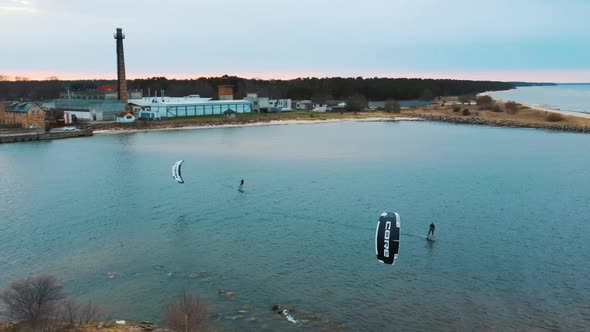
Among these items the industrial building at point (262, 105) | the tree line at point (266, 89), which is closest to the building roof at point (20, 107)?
the industrial building at point (262, 105)

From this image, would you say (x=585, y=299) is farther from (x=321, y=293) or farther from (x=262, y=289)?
(x=262, y=289)

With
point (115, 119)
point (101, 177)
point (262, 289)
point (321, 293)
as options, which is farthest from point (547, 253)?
point (115, 119)

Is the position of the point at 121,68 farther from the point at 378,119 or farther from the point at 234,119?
the point at 378,119

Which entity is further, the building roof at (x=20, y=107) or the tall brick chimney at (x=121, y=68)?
the tall brick chimney at (x=121, y=68)

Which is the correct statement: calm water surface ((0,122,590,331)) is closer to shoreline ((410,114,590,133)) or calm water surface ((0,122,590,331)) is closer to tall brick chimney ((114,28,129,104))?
shoreline ((410,114,590,133))

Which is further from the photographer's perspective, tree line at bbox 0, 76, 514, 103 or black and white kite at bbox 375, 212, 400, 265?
tree line at bbox 0, 76, 514, 103

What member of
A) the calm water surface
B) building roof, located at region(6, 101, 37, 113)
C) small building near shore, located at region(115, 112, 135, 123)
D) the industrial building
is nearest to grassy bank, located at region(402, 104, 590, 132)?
the industrial building

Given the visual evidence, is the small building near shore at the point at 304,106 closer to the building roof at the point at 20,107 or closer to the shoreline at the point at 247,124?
the shoreline at the point at 247,124
